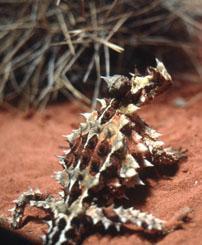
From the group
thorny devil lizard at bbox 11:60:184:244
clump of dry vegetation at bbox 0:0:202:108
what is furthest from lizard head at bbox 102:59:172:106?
clump of dry vegetation at bbox 0:0:202:108

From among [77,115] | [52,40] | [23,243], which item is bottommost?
[23,243]

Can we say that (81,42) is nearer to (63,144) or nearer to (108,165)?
(63,144)

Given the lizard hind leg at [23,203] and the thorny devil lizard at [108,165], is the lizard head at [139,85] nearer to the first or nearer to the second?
the thorny devil lizard at [108,165]

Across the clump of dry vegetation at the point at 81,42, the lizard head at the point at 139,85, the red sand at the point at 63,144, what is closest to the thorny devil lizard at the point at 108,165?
the lizard head at the point at 139,85

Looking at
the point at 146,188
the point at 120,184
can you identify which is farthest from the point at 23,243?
the point at 146,188

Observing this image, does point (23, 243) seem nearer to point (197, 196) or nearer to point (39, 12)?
point (197, 196)

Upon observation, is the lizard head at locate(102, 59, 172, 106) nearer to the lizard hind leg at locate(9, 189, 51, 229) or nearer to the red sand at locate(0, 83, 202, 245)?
the red sand at locate(0, 83, 202, 245)
